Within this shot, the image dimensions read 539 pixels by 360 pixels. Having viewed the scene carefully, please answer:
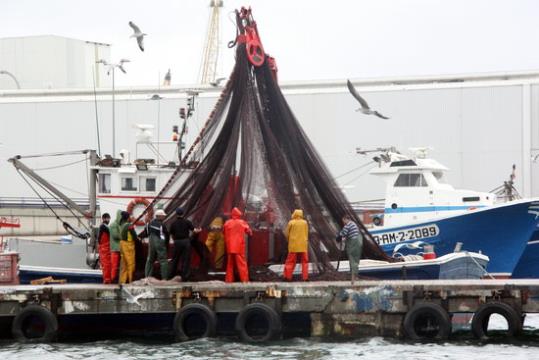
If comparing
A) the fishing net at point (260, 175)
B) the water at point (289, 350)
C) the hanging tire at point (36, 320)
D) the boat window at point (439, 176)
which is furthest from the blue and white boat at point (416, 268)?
the boat window at point (439, 176)

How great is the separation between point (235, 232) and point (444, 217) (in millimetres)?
7455

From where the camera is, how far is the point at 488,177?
140 feet

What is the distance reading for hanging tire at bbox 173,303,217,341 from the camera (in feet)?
62.2

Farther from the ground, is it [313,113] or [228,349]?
[313,113]

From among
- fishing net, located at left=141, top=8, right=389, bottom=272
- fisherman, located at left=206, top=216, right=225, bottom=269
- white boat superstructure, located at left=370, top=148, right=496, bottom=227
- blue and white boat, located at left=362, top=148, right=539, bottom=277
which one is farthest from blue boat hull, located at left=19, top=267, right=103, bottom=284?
white boat superstructure, located at left=370, top=148, right=496, bottom=227

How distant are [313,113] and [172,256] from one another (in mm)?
26470

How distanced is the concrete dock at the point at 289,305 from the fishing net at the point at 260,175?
132 cm

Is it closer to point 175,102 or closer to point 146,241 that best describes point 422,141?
point 175,102

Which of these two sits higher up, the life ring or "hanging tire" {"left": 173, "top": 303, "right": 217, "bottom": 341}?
the life ring

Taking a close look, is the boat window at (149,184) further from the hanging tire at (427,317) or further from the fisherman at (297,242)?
the hanging tire at (427,317)

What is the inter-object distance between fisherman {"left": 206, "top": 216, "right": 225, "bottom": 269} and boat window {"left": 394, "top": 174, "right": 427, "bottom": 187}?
30.0ft

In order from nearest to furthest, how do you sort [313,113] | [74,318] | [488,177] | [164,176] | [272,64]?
[74,318] → [272,64] → [164,176] → [488,177] → [313,113]

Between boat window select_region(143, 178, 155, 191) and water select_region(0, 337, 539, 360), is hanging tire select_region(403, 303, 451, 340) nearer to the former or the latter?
water select_region(0, 337, 539, 360)

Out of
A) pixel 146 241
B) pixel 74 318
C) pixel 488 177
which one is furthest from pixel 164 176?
pixel 488 177
